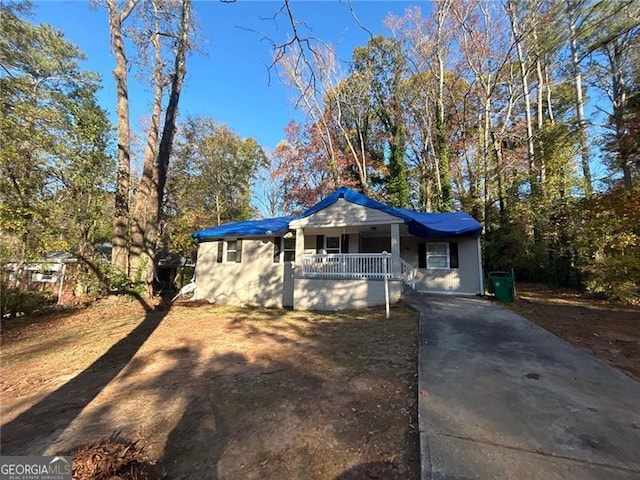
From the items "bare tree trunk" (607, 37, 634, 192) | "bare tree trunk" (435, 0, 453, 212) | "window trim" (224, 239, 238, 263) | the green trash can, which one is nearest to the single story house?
"window trim" (224, 239, 238, 263)

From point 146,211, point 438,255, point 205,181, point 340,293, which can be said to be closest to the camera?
point 340,293

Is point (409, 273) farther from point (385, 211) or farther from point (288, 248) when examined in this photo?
point (288, 248)

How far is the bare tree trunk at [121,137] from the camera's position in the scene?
11820 mm

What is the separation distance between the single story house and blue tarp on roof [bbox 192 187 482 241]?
4cm

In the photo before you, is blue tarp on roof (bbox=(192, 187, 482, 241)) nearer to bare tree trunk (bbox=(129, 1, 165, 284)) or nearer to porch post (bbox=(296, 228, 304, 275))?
porch post (bbox=(296, 228, 304, 275))

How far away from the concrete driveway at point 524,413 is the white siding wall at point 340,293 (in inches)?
167

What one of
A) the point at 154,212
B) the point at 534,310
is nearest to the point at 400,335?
the point at 534,310

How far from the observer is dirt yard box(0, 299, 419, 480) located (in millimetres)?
2521

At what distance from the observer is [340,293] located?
10234 millimetres

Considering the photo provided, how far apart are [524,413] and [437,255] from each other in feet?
33.6

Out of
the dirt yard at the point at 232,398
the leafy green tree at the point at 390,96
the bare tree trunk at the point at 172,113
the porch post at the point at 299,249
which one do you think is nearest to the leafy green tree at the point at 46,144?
the bare tree trunk at the point at 172,113

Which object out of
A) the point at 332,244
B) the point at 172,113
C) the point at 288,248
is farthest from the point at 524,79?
the point at 172,113

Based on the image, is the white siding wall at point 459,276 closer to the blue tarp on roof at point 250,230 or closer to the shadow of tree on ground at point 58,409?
the blue tarp on roof at point 250,230

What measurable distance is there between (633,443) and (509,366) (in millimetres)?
1831
